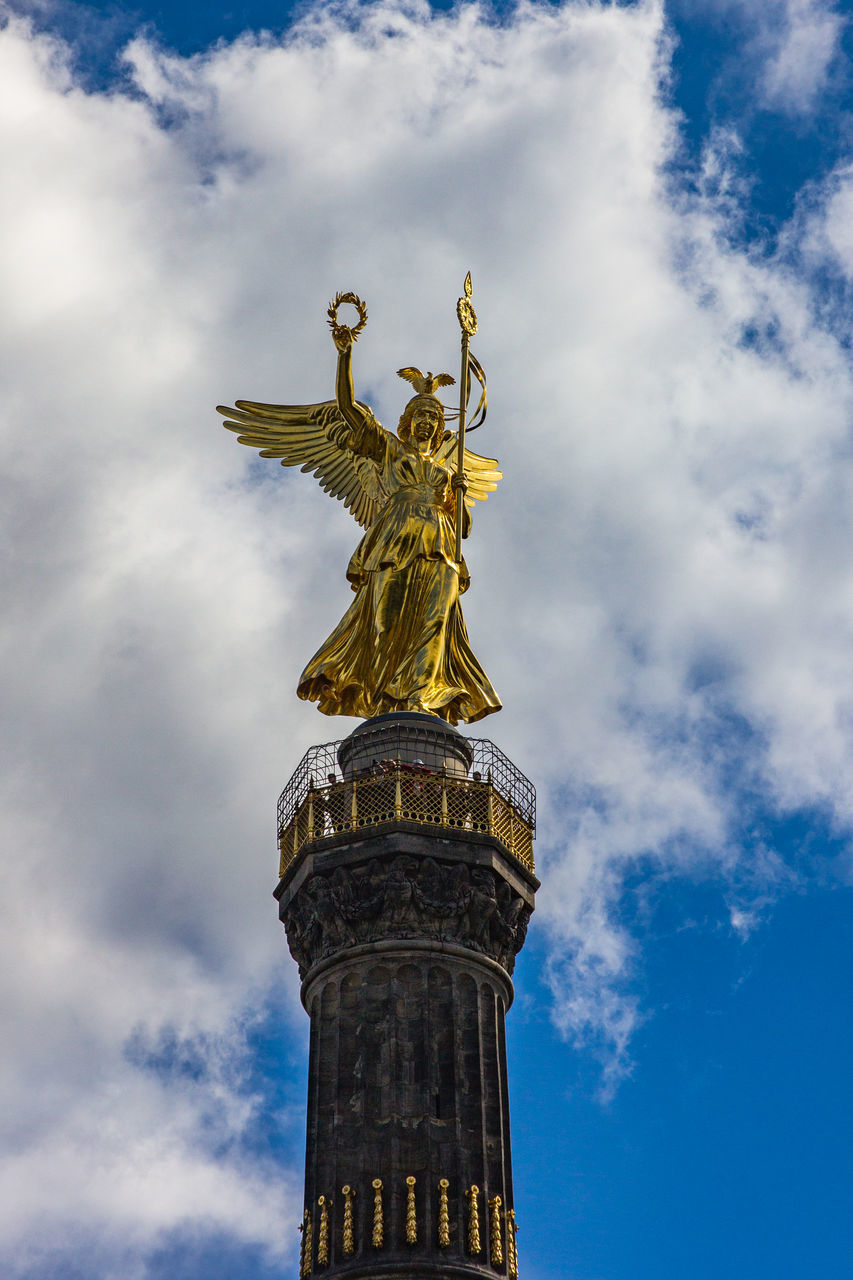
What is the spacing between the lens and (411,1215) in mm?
32438

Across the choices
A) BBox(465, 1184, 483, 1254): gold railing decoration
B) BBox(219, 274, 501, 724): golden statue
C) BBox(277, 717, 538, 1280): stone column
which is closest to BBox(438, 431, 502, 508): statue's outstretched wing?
BBox(219, 274, 501, 724): golden statue

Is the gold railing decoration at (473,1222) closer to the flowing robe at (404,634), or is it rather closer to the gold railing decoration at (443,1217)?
the gold railing decoration at (443,1217)

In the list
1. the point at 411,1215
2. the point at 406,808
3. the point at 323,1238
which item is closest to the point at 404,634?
the point at 406,808

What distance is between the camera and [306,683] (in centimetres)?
4103

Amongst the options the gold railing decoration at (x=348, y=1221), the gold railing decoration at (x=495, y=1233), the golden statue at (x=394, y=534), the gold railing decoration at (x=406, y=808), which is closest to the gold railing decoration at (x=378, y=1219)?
the gold railing decoration at (x=348, y=1221)

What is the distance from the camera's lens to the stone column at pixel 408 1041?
32.7 m

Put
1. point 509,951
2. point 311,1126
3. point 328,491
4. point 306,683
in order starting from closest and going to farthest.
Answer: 1. point 311,1126
2. point 509,951
3. point 306,683
4. point 328,491

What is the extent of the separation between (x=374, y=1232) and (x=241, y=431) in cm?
2026

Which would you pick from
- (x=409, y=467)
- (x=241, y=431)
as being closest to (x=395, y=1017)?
(x=409, y=467)

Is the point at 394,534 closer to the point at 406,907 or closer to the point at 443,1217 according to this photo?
the point at 406,907

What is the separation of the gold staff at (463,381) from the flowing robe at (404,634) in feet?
0.94

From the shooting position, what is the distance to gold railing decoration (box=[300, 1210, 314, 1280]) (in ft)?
108

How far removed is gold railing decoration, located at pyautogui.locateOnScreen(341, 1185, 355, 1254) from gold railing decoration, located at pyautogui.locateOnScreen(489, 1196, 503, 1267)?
7.90 feet

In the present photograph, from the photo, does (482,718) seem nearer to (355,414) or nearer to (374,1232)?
(355,414)
